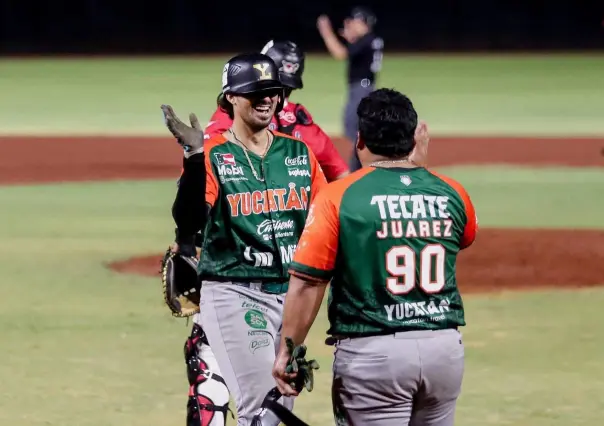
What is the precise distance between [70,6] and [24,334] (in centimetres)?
3506

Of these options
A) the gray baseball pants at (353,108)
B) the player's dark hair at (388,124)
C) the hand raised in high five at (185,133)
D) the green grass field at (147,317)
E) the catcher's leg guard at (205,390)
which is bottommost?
the green grass field at (147,317)

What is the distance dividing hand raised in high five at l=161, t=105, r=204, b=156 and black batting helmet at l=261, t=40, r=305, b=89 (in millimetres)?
Result: 1293

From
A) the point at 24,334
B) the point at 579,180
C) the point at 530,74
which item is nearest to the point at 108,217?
the point at 24,334

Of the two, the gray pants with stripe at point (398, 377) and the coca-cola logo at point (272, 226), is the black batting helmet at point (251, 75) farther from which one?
the gray pants with stripe at point (398, 377)

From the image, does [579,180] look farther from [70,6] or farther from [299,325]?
[70,6]

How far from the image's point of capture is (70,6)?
42.9 meters

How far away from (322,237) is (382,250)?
0.69 ft

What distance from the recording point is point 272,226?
5.47 m

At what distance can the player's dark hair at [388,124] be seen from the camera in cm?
454

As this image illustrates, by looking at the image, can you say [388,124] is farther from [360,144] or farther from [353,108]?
[353,108]

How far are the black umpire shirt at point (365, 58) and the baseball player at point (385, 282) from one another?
514 inches

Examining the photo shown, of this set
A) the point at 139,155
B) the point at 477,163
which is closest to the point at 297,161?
the point at 477,163

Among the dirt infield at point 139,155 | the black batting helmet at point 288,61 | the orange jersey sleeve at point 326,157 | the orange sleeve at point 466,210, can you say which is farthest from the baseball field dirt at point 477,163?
the orange sleeve at point 466,210

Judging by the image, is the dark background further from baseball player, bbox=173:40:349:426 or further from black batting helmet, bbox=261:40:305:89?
baseball player, bbox=173:40:349:426
